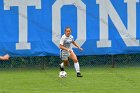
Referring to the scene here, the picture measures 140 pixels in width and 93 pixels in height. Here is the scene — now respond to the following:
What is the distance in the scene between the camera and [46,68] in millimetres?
19750

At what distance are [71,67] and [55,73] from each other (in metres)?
2.31

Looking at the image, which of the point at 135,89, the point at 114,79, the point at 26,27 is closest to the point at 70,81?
the point at 114,79

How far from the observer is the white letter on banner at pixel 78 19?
63.0 ft

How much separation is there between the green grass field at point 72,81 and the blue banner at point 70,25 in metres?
0.83

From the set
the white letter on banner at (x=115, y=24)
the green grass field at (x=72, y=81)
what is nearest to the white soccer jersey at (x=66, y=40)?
the green grass field at (x=72, y=81)

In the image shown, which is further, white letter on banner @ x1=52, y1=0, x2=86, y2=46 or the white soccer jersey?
white letter on banner @ x1=52, y1=0, x2=86, y2=46

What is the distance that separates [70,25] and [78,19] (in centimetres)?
38

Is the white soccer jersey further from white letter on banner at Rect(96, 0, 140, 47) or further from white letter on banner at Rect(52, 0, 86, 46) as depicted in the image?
white letter on banner at Rect(96, 0, 140, 47)

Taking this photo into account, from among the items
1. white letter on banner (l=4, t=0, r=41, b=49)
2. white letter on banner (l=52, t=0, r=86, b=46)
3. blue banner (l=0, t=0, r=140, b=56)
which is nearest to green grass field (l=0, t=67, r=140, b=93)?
blue banner (l=0, t=0, r=140, b=56)

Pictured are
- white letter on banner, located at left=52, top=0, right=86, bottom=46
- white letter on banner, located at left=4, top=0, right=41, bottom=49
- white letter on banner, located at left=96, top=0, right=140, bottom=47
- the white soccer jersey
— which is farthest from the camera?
white letter on banner, located at left=96, top=0, right=140, bottom=47

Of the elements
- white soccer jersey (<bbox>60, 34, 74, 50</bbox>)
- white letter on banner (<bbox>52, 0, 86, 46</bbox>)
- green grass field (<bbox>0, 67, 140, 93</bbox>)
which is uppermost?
white letter on banner (<bbox>52, 0, 86, 46</bbox>)

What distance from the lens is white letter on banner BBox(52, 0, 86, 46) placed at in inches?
756

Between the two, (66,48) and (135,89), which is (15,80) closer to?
(66,48)

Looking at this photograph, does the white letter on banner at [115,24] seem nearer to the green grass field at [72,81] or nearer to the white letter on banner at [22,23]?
the green grass field at [72,81]
